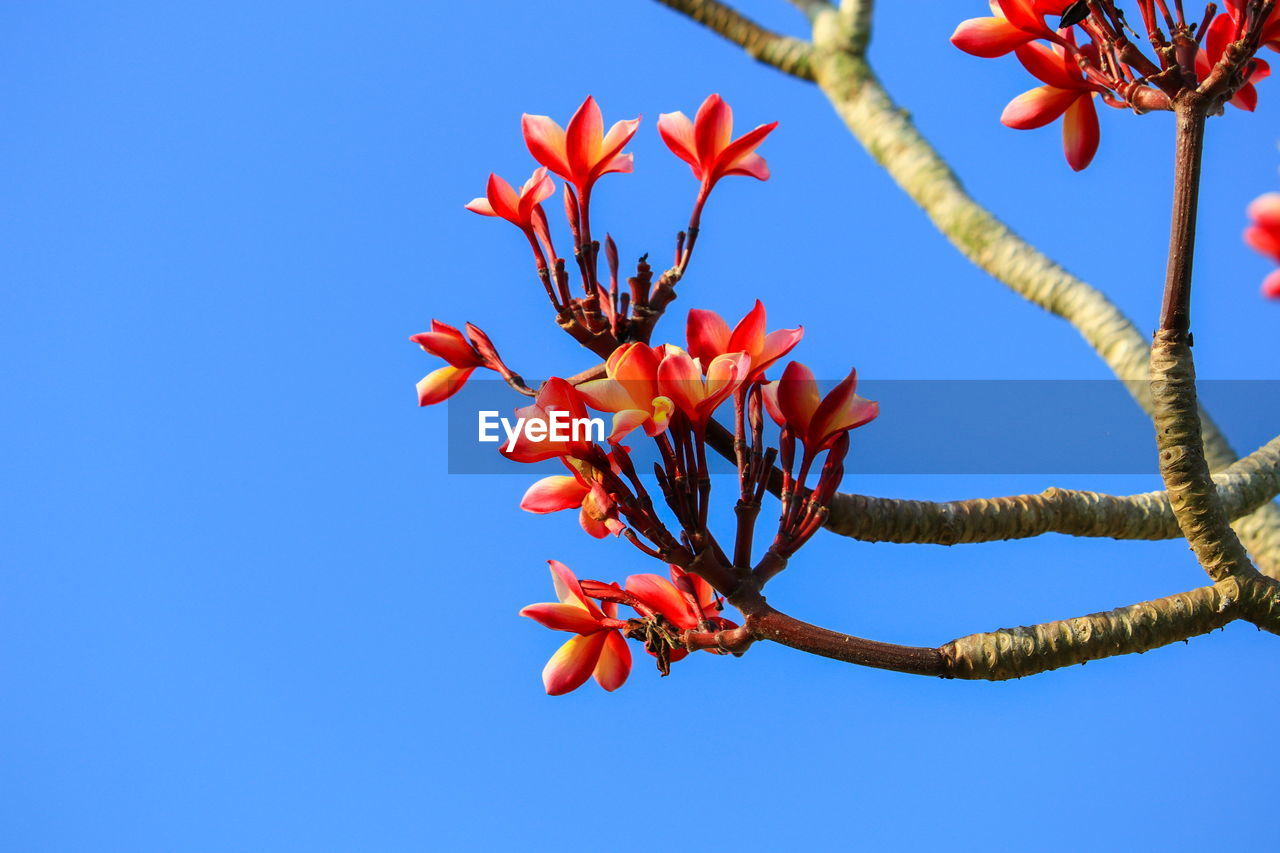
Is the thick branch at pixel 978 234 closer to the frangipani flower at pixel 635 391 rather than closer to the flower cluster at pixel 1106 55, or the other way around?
the flower cluster at pixel 1106 55

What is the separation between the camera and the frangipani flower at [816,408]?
0.72 m

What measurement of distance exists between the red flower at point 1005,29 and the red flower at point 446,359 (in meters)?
0.37

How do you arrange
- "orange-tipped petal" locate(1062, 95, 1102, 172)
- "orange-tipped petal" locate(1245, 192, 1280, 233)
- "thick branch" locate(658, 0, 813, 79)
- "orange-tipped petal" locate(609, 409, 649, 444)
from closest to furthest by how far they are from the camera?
1. "orange-tipped petal" locate(1245, 192, 1280, 233)
2. "orange-tipped petal" locate(609, 409, 649, 444)
3. "orange-tipped petal" locate(1062, 95, 1102, 172)
4. "thick branch" locate(658, 0, 813, 79)

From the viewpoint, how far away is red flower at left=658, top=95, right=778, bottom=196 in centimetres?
81

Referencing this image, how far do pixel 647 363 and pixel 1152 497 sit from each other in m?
0.53

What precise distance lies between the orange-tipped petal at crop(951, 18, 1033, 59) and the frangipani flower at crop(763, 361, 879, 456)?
0.25 meters

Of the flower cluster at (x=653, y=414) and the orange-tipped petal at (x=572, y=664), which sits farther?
the orange-tipped petal at (x=572, y=664)

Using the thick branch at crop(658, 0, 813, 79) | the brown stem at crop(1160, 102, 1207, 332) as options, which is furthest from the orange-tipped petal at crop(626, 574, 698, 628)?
the thick branch at crop(658, 0, 813, 79)

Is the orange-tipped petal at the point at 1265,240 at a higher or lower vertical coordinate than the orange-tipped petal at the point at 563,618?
higher

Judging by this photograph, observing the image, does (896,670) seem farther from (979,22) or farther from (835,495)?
(979,22)

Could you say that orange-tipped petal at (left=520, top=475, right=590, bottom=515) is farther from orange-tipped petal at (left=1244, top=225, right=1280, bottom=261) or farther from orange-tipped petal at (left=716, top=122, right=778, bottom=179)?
orange-tipped petal at (left=1244, top=225, right=1280, bottom=261)

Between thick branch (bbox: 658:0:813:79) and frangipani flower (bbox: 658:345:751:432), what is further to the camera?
thick branch (bbox: 658:0:813:79)

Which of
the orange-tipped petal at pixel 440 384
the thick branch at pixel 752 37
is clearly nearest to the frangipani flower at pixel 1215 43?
the orange-tipped petal at pixel 440 384

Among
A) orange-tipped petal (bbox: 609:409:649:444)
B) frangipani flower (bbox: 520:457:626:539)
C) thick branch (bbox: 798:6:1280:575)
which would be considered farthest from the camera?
thick branch (bbox: 798:6:1280:575)
